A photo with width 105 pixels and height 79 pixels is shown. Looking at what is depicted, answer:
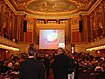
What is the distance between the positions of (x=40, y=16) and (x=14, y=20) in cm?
492

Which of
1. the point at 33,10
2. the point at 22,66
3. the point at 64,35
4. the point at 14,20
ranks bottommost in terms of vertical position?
the point at 22,66

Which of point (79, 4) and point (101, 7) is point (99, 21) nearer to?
point (101, 7)

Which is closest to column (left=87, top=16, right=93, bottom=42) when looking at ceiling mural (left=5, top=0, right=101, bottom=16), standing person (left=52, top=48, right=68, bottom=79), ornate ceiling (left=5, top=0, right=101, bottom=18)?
ornate ceiling (left=5, top=0, right=101, bottom=18)

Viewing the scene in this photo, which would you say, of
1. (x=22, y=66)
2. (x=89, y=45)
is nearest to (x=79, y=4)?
(x=89, y=45)

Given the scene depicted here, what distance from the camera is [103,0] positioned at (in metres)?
22.6

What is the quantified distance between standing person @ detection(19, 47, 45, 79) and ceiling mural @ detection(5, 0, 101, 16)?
76.0ft

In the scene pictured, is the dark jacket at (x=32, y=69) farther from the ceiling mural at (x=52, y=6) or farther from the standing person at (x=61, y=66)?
the ceiling mural at (x=52, y=6)

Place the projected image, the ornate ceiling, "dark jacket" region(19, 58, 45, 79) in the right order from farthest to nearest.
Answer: the projected image < the ornate ceiling < "dark jacket" region(19, 58, 45, 79)

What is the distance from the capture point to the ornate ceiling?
28.2 m

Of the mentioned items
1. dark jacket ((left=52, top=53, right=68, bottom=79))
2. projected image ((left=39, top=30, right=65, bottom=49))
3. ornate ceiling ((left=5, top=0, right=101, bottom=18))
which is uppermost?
ornate ceiling ((left=5, top=0, right=101, bottom=18))

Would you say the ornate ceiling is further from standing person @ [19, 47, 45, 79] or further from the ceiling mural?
standing person @ [19, 47, 45, 79]

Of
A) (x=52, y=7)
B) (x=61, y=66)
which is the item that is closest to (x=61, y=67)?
(x=61, y=66)

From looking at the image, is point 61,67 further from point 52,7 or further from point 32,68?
point 52,7

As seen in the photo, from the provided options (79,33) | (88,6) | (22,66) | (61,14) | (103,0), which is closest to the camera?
(22,66)
